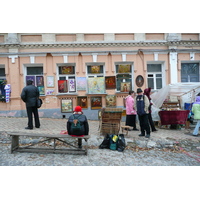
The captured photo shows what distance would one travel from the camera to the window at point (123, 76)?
32.1 feet

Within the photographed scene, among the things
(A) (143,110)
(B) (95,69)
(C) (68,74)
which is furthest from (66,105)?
(A) (143,110)

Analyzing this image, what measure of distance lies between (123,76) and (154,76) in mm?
2166

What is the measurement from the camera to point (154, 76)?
10.2 m

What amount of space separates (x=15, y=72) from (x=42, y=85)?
5.74 feet

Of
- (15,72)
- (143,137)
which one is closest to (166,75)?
(143,137)

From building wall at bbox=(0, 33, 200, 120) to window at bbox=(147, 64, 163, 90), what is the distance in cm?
41

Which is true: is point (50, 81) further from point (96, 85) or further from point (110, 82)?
point (110, 82)

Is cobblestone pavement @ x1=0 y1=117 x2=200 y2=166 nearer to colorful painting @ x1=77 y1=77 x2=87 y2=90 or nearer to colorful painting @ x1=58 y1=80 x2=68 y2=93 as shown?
colorful painting @ x1=58 y1=80 x2=68 y2=93

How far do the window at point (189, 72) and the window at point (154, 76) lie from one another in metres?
1.58

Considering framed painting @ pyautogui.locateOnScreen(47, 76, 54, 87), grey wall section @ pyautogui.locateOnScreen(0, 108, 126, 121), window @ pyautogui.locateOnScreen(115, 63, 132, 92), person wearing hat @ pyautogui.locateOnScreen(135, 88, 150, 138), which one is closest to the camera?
person wearing hat @ pyautogui.locateOnScreen(135, 88, 150, 138)

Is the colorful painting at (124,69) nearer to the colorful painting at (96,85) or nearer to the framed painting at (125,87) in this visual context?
the framed painting at (125,87)

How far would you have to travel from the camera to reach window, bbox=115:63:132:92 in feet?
32.1

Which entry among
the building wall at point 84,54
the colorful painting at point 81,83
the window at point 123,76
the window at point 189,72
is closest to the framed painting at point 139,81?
the building wall at point 84,54

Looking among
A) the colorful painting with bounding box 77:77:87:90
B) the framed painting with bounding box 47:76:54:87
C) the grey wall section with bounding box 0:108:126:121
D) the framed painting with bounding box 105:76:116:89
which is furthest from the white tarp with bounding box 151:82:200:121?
the framed painting with bounding box 47:76:54:87
